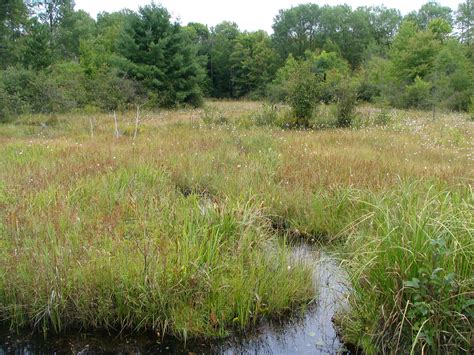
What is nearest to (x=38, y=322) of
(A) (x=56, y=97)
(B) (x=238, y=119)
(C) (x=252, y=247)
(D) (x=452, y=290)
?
(C) (x=252, y=247)

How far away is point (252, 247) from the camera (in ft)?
15.3

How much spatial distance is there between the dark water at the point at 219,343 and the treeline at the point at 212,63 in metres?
11.7

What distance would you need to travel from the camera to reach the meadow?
315 cm

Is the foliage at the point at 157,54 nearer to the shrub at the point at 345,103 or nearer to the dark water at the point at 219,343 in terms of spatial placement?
the shrub at the point at 345,103

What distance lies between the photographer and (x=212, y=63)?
54156mm

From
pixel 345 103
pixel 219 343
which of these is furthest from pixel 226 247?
pixel 345 103

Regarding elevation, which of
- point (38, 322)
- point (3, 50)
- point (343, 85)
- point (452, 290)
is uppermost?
point (3, 50)

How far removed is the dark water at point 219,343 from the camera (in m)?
3.49

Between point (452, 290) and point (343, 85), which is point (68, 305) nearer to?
point (452, 290)

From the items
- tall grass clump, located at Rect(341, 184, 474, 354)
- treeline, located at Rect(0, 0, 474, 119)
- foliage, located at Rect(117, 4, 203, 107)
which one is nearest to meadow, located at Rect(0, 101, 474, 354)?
tall grass clump, located at Rect(341, 184, 474, 354)

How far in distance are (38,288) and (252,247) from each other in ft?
7.01

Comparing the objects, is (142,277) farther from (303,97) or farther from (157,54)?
(157,54)

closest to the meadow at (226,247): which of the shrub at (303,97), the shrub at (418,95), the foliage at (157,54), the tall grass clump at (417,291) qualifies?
the tall grass clump at (417,291)

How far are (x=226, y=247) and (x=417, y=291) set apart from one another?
199 cm
